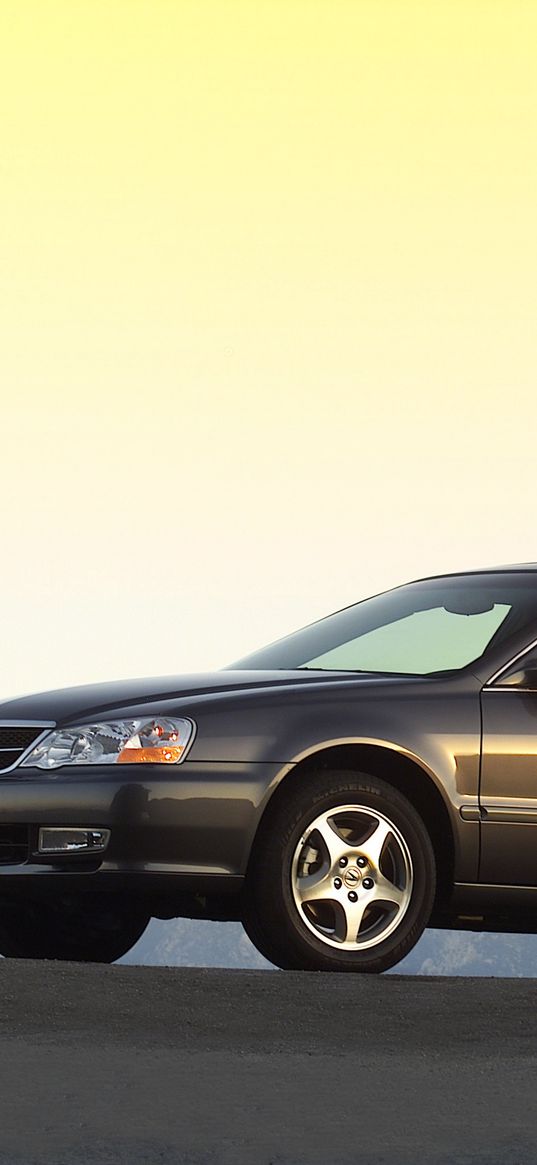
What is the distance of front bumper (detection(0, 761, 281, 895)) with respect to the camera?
7117mm

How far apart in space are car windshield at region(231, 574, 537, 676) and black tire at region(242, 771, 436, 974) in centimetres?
69

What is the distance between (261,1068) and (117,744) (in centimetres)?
228

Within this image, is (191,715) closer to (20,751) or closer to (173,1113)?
(20,751)

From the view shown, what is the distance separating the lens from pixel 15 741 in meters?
7.52

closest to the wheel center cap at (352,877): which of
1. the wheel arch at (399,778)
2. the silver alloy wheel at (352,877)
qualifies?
the silver alloy wheel at (352,877)

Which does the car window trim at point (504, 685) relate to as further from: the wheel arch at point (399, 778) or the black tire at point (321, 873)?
the black tire at point (321, 873)

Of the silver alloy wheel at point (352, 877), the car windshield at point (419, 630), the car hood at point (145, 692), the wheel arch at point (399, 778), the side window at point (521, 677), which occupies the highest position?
the car windshield at point (419, 630)

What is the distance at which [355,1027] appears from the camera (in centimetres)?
591

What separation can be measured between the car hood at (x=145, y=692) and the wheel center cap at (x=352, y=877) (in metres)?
0.70

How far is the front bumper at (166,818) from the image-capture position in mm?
7117

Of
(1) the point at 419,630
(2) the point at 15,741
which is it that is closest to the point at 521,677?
(1) the point at 419,630

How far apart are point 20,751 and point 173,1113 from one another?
121 inches

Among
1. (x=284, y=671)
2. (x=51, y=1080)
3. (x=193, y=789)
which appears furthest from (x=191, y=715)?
(x=51, y=1080)

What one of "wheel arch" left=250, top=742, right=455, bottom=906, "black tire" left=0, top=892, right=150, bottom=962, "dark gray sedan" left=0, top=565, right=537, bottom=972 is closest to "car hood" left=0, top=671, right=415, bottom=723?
"dark gray sedan" left=0, top=565, right=537, bottom=972
